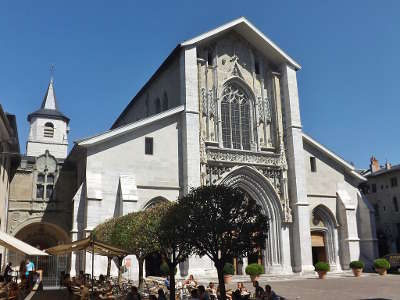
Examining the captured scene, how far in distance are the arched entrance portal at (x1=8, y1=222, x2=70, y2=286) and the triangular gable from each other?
1664 centimetres

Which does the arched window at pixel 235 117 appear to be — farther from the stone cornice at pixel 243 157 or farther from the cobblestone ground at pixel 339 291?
the cobblestone ground at pixel 339 291

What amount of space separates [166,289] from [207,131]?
12.9m

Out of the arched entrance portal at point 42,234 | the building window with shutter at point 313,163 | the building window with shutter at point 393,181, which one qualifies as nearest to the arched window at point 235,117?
the building window with shutter at point 313,163

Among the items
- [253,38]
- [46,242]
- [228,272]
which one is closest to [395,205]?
[253,38]

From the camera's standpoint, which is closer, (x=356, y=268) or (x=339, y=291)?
(x=339, y=291)

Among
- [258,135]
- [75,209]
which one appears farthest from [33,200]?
[258,135]

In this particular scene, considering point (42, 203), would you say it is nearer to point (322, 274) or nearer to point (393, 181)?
point (322, 274)

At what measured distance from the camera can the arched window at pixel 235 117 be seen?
30.5 metres

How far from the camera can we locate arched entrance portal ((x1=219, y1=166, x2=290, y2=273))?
29233 mm

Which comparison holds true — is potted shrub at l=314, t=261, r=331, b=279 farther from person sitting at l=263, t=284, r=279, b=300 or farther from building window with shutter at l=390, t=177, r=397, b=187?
building window with shutter at l=390, t=177, r=397, b=187

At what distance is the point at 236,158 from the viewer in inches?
1161

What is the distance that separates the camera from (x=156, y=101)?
3478cm

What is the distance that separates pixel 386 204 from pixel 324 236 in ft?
63.3

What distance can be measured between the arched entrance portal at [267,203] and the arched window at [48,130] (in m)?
31.5
